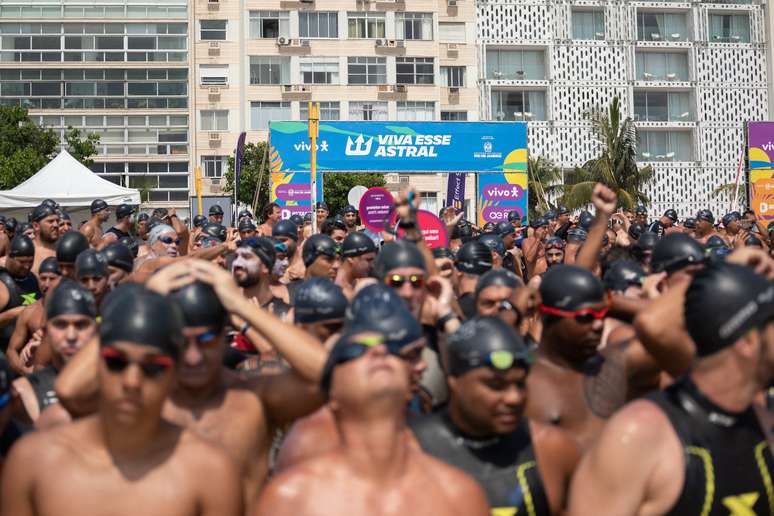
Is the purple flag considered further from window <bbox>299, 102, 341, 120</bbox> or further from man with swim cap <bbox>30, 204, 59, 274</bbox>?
man with swim cap <bbox>30, 204, 59, 274</bbox>

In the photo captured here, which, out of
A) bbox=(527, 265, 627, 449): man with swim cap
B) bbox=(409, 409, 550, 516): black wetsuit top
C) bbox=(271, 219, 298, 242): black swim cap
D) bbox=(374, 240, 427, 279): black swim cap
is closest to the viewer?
bbox=(409, 409, 550, 516): black wetsuit top

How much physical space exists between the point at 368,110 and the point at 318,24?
6.47 m

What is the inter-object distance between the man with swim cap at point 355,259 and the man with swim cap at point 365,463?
4858mm

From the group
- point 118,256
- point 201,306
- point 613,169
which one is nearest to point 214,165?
point 613,169

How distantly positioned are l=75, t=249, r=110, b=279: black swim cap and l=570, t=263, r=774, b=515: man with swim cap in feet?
15.7

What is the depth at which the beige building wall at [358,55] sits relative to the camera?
2270 inches

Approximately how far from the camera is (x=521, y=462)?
3580 mm

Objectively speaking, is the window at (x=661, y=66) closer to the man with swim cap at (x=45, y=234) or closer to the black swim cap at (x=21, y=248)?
the man with swim cap at (x=45, y=234)

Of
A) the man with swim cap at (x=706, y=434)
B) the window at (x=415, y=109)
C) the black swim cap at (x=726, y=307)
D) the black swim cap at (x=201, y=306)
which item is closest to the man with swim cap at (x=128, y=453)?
the black swim cap at (x=201, y=306)

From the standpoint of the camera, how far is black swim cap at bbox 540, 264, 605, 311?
180 inches

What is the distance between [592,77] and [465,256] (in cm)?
5186

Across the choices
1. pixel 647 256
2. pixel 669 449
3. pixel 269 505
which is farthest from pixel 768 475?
pixel 647 256

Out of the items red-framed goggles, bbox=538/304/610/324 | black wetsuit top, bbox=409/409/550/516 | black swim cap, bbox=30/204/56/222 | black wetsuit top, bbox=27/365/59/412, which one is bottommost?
black wetsuit top, bbox=409/409/550/516

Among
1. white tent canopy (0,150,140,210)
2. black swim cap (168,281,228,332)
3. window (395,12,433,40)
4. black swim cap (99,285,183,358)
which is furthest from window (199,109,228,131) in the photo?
black swim cap (99,285,183,358)
